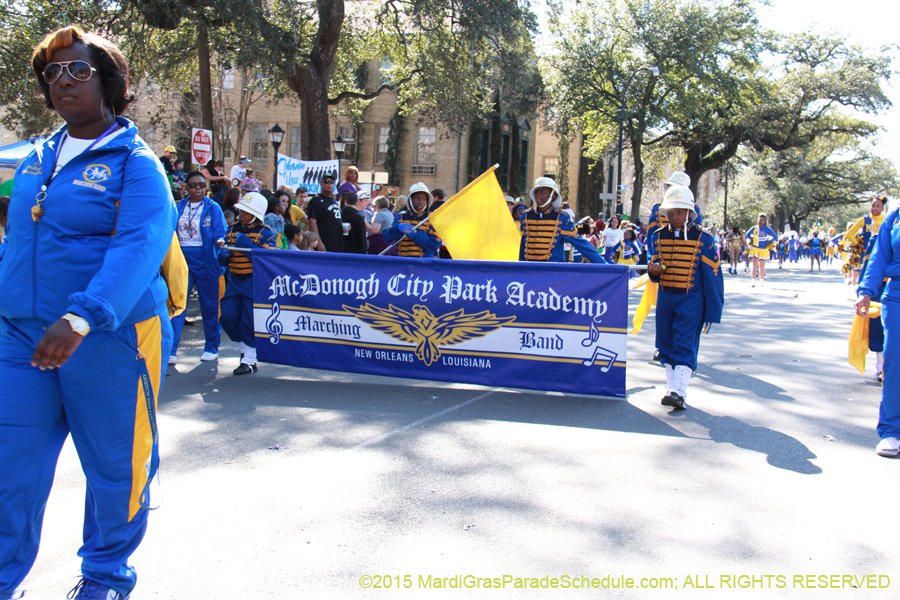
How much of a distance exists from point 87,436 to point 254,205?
5679mm

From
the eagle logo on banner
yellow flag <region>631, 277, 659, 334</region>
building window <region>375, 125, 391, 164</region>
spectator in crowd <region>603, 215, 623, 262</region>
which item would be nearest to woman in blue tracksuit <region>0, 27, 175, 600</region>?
the eagle logo on banner

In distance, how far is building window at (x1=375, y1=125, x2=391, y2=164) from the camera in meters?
41.4

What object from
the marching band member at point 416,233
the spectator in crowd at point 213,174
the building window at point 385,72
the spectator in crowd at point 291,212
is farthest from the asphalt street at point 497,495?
the building window at point 385,72

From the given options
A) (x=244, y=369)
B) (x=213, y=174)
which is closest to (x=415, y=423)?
(x=244, y=369)

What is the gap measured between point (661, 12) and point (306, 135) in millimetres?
22796

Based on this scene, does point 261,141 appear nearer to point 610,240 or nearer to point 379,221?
point 610,240

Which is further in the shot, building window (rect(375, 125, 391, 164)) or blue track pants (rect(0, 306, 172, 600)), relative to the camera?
building window (rect(375, 125, 391, 164))

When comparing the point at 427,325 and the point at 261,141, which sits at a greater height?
the point at 261,141

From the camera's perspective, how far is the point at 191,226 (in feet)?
28.8

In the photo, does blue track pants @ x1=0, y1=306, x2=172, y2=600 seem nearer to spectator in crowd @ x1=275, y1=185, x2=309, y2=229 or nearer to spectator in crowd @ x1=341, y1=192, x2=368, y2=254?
spectator in crowd @ x1=341, y1=192, x2=368, y2=254

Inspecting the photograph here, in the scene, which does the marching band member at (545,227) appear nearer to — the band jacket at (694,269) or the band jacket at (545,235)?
the band jacket at (545,235)

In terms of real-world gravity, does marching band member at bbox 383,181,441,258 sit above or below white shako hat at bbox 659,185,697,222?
below

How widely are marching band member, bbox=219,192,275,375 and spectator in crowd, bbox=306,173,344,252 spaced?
12.4 ft

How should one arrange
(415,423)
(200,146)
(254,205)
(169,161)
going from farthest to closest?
(169,161), (200,146), (254,205), (415,423)
